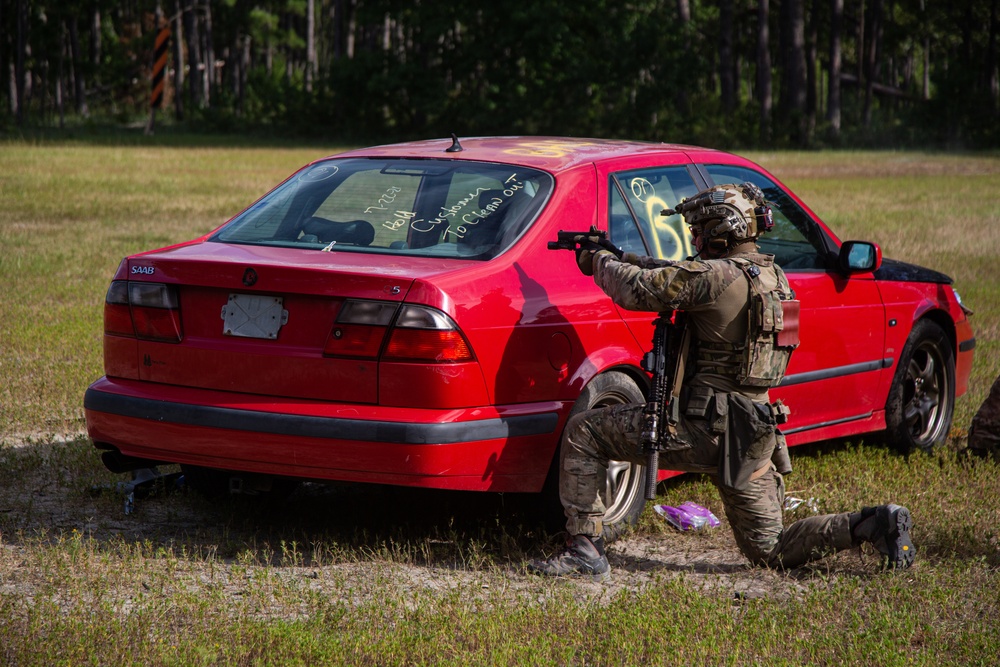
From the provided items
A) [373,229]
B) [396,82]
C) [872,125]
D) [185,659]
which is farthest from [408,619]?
[872,125]

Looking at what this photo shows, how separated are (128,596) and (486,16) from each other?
147 feet

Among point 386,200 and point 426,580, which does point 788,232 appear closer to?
point 386,200

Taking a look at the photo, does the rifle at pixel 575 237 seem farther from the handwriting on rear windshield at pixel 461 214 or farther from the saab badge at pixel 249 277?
the saab badge at pixel 249 277

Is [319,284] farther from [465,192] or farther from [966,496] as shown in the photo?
[966,496]

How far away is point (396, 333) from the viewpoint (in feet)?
13.9

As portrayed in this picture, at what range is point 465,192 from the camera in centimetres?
498

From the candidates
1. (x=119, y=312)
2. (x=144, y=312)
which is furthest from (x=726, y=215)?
(x=119, y=312)

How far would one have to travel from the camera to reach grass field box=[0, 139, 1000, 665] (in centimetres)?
374

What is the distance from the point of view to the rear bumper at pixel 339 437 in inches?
167

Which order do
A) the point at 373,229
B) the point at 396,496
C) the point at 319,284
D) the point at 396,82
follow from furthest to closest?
the point at 396,82 < the point at 396,496 < the point at 373,229 < the point at 319,284

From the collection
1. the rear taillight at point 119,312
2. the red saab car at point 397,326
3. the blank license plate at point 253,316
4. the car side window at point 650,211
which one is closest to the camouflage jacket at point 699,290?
the red saab car at point 397,326

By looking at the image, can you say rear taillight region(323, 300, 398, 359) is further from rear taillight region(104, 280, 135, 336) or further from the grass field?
rear taillight region(104, 280, 135, 336)

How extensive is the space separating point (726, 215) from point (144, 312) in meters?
2.18

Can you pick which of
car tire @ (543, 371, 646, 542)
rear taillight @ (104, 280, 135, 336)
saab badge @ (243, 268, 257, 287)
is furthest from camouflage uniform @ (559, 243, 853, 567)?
rear taillight @ (104, 280, 135, 336)
